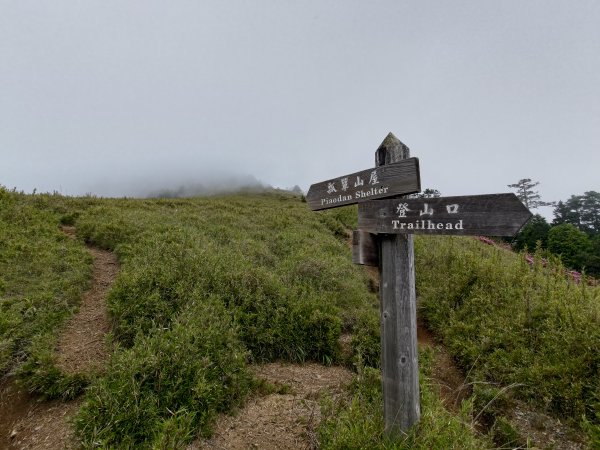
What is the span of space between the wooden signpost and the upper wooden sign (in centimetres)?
1

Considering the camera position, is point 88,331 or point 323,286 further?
point 323,286

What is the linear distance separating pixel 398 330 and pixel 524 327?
4544 millimetres

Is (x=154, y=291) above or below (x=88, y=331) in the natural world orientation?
above

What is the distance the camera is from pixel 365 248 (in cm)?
368

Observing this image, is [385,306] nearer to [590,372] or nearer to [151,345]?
[151,345]

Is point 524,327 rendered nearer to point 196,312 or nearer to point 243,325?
point 243,325

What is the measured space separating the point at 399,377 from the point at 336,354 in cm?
320

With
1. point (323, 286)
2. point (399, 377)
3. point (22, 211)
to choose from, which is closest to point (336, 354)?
point (323, 286)

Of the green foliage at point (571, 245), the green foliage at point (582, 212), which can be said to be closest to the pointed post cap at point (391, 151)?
the green foliage at point (571, 245)

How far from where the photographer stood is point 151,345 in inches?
177

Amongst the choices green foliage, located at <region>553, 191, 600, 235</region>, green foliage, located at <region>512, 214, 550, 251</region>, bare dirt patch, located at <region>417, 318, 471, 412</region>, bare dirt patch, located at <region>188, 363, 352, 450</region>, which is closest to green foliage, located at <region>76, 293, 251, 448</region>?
bare dirt patch, located at <region>188, 363, 352, 450</region>

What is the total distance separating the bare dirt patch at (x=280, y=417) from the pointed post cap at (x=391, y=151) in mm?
3265

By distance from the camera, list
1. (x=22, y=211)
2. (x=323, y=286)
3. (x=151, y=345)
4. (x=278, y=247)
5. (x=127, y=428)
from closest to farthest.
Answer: (x=127, y=428), (x=151, y=345), (x=323, y=286), (x=22, y=211), (x=278, y=247)

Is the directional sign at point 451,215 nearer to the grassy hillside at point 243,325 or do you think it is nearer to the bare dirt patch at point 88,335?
the grassy hillside at point 243,325
